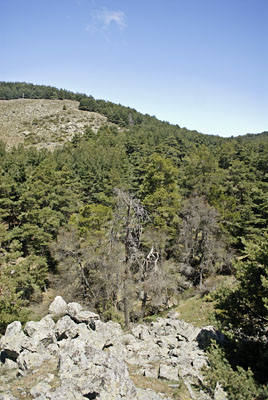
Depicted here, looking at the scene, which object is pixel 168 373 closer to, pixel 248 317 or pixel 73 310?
pixel 248 317

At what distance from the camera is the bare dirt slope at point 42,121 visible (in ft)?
226

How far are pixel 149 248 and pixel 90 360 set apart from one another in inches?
486

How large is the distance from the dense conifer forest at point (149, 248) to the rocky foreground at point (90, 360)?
1161 mm

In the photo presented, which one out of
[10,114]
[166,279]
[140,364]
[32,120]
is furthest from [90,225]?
[10,114]

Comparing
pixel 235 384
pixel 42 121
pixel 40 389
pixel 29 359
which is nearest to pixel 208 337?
pixel 235 384

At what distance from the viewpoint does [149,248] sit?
19266 mm

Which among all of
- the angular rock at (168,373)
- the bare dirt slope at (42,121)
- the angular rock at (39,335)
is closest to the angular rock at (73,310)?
the angular rock at (39,335)

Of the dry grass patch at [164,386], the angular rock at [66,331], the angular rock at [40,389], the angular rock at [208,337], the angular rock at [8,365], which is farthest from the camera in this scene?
the angular rock at [208,337]

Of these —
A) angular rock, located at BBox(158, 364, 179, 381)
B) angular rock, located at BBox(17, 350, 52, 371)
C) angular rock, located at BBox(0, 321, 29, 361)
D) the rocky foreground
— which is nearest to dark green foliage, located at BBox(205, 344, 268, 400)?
the rocky foreground

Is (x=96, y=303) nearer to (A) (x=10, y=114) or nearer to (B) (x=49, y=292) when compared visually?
(B) (x=49, y=292)

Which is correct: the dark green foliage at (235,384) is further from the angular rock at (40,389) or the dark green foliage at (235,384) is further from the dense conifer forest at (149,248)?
the angular rock at (40,389)

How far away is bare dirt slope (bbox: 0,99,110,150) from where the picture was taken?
6888 centimetres

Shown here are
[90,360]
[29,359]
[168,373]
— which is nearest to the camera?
[90,360]

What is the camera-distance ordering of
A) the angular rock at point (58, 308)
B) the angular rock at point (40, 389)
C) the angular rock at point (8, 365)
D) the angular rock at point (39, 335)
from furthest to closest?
1. the angular rock at point (58, 308)
2. the angular rock at point (39, 335)
3. the angular rock at point (8, 365)
4. the angular rock at point (40, 389)
